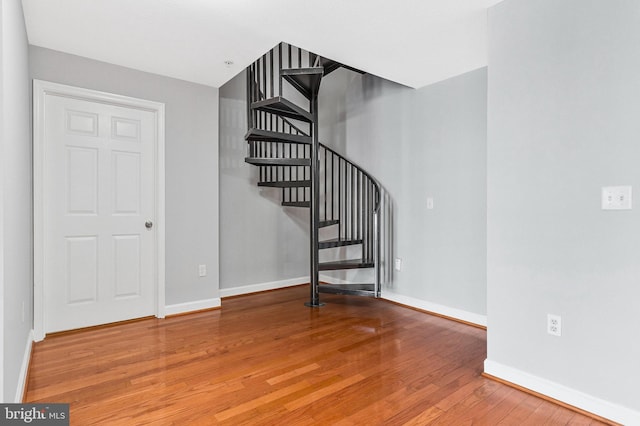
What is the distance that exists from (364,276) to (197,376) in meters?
2.59

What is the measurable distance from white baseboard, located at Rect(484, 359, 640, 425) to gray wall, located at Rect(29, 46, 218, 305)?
2.84 meters

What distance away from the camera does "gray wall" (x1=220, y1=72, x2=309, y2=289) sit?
4.18 meters

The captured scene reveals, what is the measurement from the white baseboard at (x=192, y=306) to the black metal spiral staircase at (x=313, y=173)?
105 cm

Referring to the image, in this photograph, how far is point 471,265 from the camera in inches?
127

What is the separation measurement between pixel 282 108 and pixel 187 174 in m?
1.23

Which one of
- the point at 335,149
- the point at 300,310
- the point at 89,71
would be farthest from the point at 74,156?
the point at 335,149

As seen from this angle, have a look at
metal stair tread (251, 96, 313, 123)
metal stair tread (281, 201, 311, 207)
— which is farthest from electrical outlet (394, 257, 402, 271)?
metal stair tread (251, 96, 313, 123)

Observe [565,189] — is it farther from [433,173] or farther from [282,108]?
[282,108]

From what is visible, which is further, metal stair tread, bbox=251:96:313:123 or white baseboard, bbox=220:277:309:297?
white baseboard, bbox=220:277:309:297

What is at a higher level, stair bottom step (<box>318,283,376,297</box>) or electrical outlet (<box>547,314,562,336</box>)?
electrical outlet (<box>547,314,562,336</box>)

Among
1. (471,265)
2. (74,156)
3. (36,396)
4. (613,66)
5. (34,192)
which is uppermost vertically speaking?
(613,66)

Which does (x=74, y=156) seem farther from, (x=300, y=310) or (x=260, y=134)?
(x=300, y=310)

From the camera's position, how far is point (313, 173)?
3.87 meters

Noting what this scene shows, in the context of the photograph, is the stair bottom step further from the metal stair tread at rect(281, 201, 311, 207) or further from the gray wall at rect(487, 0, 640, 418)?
the gray wall at rect(487, 0, 640, 418)
